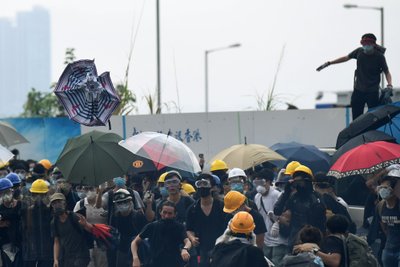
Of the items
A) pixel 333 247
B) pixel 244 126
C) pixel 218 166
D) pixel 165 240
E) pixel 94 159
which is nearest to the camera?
pixel 333 247

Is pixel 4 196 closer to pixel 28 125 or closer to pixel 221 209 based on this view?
pixel 221 209

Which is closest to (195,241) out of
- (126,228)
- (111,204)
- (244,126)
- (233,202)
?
(233,202)

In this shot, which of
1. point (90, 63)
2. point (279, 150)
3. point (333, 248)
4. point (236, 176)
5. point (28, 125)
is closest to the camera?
point (333, 248)

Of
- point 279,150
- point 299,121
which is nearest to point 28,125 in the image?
point 299,121

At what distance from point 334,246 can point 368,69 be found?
668cm

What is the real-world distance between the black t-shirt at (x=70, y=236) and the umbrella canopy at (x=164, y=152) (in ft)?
6.80

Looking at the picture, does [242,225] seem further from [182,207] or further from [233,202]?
[182,207]

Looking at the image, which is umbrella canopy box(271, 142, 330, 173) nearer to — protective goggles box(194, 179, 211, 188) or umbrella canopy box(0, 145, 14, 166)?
protective goggles box(194, 179, 211, 188)

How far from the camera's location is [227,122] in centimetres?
2347

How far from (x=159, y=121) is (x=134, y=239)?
10.8 metres

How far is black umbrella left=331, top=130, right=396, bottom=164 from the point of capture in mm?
14648

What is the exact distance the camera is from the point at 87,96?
1578cm

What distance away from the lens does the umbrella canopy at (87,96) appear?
15.8 meters

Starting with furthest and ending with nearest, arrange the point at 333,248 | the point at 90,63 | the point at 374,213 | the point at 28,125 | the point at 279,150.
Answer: the point at 28,125 < the point at 279,150 < the point at 90,63 < the point at 374,213 < the point at 333,248
